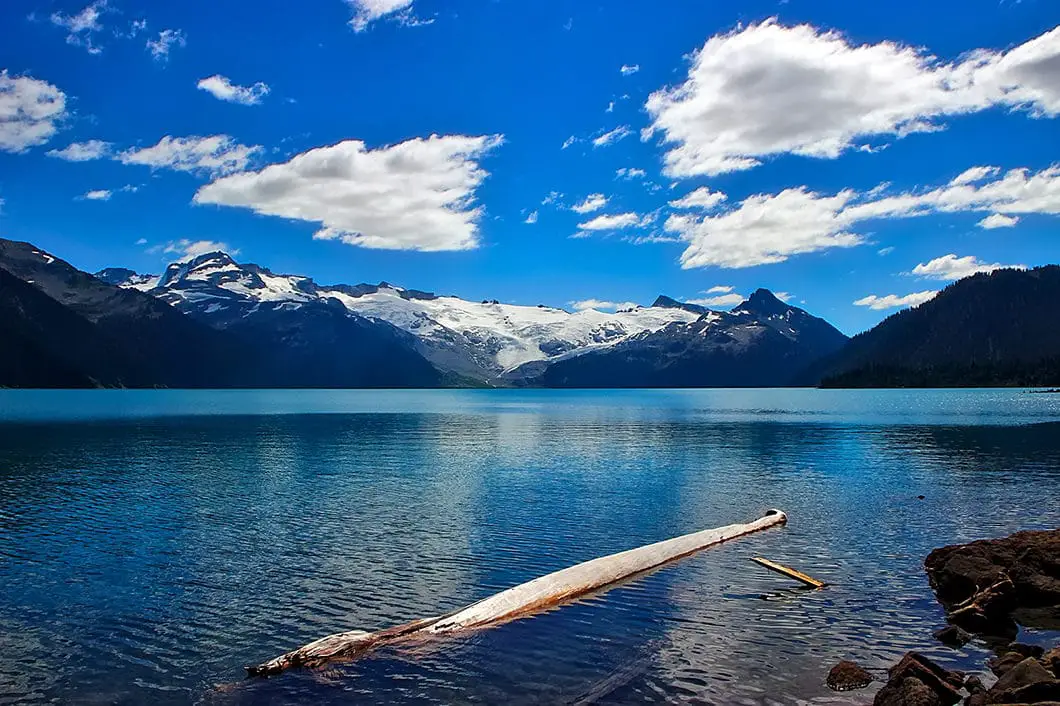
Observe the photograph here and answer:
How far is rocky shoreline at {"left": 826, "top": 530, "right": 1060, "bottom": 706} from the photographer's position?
18672 millimetres

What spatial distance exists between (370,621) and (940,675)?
18.3m

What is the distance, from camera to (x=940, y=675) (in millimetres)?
20109

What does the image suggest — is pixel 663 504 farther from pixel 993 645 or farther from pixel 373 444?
pixel 373 444

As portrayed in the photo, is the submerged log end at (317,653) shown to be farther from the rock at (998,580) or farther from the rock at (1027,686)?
the rock at (998,580)

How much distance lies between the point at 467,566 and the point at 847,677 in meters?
18.3

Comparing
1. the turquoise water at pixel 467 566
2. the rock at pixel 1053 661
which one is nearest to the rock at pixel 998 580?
the turquoise water at pixel 467 566

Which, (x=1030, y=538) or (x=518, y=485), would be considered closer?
(x=1030, y=538)

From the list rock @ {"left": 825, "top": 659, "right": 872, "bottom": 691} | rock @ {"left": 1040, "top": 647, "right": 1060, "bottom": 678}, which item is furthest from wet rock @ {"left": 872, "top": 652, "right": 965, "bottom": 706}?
rock @ {"left": 1040, "top": 647, "right": 1060, "bottom": 678}

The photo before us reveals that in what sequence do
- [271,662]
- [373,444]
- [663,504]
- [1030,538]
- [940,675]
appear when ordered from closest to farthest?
[940,675] < [271,662] < [1030,538] < [663,504] < [373,444]

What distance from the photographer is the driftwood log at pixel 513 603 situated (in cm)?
2266

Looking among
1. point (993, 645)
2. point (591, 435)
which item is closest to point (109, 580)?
point (993, 645)

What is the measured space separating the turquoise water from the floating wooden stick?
55 cm

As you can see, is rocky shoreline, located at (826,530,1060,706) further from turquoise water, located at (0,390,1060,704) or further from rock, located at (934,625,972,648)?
turquoise water, located at (0,390,1060,704)

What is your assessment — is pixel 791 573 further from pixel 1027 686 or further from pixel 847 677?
pixel 1027 686
